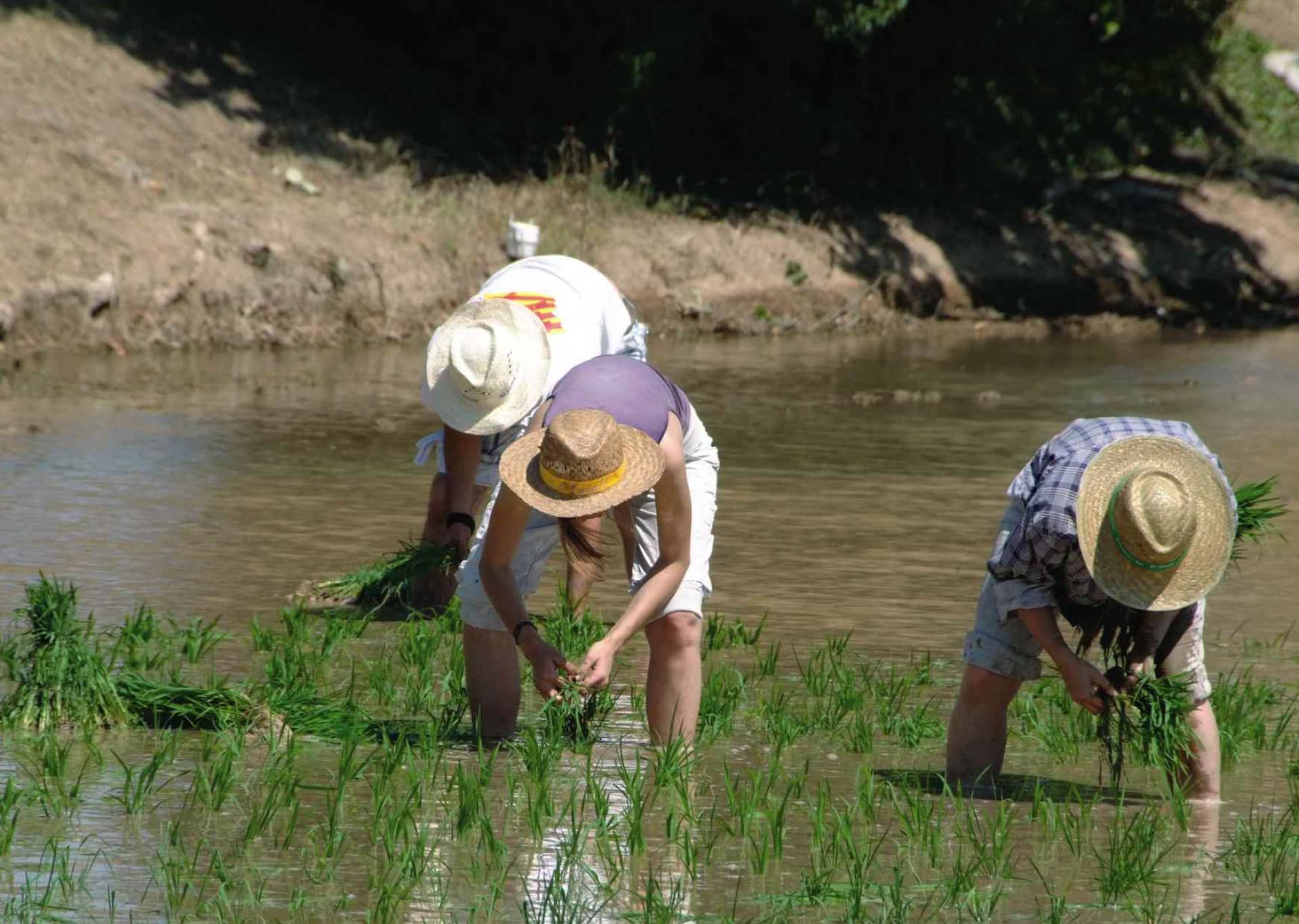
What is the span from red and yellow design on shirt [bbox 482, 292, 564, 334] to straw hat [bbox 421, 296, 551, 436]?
0.19 metres

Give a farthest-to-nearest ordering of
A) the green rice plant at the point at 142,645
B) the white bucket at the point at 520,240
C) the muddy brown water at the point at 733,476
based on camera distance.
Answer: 1. the white bucket at the point at 520,240
2. the muddy brown water at the point at 733,476
3. the green rice plant at the point at 142,645

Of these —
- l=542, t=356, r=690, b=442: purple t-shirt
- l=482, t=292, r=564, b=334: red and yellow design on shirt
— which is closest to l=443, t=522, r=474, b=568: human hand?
l=482, t=292, r=564, b=334: red and yellow design on shirt

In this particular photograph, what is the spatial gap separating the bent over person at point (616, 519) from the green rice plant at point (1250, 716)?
1.46 metres

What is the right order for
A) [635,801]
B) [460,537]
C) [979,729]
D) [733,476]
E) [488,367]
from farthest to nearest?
[733,476]
[460,537]
[488,367]
[979,729]
[635,801]

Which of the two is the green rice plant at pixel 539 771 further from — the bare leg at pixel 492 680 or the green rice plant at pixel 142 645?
the green rice plant at pixel 142 645

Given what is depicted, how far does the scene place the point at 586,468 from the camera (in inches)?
173

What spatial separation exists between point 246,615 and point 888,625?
89.5 inches

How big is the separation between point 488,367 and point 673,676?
1.18m

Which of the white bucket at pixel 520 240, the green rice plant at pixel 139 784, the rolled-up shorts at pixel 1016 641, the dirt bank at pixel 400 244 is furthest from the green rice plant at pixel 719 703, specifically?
the dirt bank at pixel 400 244

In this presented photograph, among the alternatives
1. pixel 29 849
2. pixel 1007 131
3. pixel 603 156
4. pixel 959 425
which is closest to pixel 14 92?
pixel 603 156

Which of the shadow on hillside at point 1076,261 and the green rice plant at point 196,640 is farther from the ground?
the shadow on hillside at point 1076,261

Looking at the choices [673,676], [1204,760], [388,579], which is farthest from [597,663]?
[388,579]

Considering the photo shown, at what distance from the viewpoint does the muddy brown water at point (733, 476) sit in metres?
7.07

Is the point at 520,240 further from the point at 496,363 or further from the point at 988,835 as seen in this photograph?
the point at 988,835
